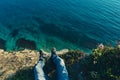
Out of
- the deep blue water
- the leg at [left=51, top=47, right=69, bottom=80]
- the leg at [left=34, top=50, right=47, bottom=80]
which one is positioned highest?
the leg at [left=51, top=47, right=69, bottom=80]

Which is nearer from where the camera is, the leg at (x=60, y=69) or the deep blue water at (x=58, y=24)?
the leg at (x=60, y=69)

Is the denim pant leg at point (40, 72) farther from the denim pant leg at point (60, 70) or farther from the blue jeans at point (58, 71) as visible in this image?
the denim pant leg at point (60, 70)

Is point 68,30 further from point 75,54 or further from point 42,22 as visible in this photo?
point 75,54

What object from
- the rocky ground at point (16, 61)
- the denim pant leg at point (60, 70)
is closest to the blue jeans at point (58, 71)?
the denim pant leg at point (60, 70)

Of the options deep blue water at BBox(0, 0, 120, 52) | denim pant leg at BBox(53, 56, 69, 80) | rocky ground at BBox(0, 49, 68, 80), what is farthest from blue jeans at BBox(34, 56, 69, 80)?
deep blue water at BBox(0, 0, 120, 52)

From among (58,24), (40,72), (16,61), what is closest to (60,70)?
(40,72)

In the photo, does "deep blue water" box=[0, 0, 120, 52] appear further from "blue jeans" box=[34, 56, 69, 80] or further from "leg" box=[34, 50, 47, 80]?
"blue jeans" box=[34, 56, 69, 80]

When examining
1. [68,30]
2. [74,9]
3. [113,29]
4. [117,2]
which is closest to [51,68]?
[68,30]

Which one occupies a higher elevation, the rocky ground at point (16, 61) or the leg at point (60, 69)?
the leg at point (60, 69)
